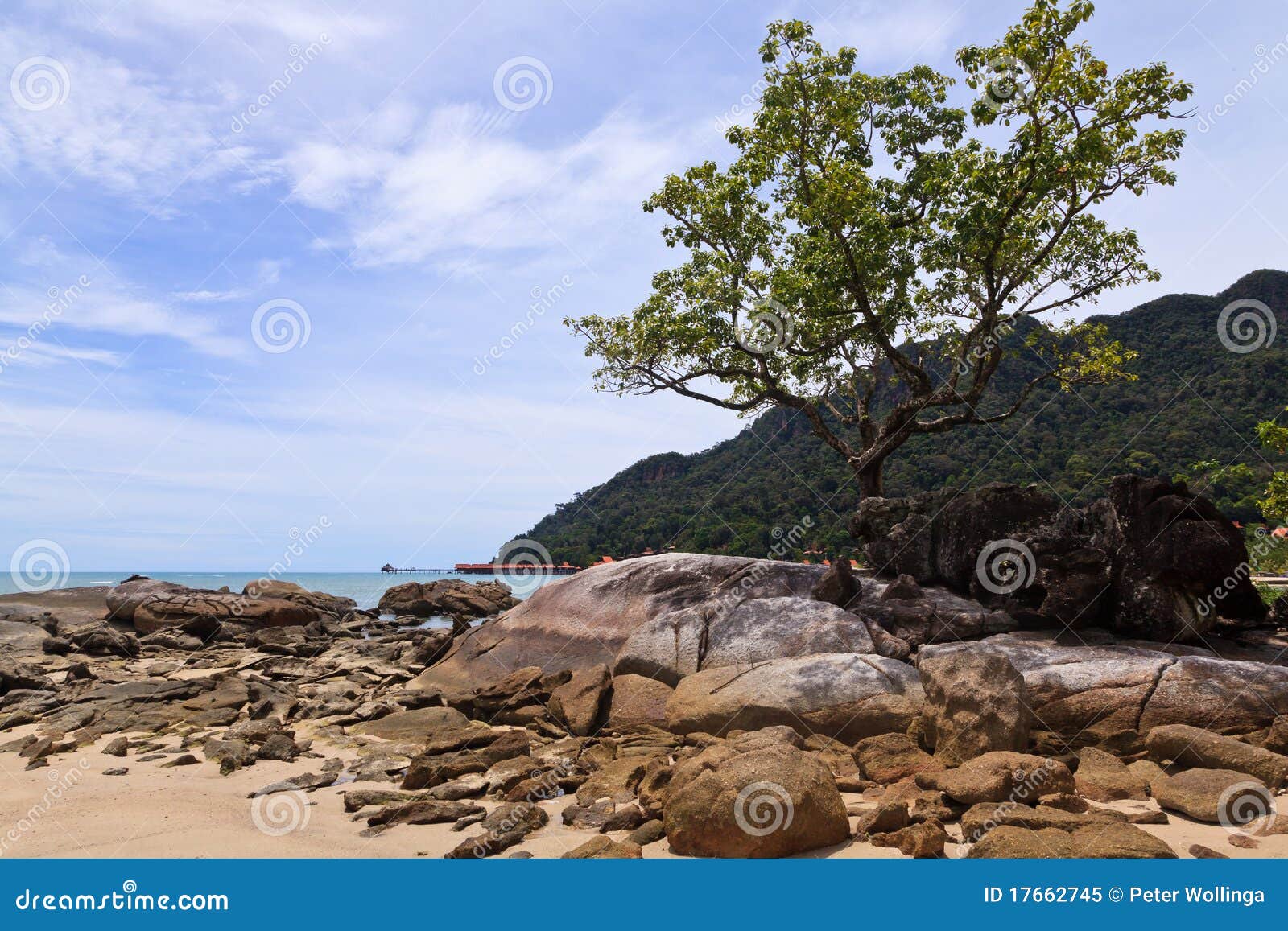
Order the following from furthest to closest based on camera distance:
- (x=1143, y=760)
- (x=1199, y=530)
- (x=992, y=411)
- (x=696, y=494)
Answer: (x=696, y=494) → (x=992, y=411) → (x=1199, y=530) → (x=1143, y=760)

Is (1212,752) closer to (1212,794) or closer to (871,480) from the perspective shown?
(1212,794)

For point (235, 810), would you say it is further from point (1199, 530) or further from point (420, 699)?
point (1199, 530)

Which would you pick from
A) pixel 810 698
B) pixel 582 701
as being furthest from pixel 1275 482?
pixel 582 701

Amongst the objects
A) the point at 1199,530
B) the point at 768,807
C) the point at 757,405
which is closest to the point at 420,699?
the point at 768,807

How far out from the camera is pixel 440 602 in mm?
37281

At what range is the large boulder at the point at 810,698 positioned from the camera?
32.2ft

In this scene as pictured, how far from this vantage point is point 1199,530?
468 inches

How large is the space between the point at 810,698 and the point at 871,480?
Answer: 1084cm

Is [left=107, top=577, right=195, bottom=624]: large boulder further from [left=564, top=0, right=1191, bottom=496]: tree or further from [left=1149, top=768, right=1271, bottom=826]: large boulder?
[left=1149, top=768, right=1271, bottom=826]: large boulder

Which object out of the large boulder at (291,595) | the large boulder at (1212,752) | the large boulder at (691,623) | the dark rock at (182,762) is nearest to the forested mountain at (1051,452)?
the large boulder at (691,623)

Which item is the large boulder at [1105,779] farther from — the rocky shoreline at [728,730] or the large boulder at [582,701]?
the large boulder at [582,701]

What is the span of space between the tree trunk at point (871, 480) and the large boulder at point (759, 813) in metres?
13.9

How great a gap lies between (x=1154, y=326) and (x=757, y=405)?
3712 centimetres

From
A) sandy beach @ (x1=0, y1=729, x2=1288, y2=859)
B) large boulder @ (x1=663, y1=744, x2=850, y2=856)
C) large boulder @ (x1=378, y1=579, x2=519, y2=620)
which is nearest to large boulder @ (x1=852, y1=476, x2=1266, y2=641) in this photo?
sandy beach @ (x1=0, y1=729, x2=1288, y2=859)
